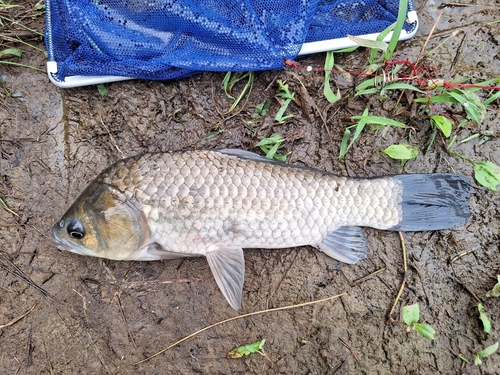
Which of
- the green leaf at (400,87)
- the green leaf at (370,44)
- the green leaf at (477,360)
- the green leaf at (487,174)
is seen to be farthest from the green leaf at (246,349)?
the green leaf at (370,44)

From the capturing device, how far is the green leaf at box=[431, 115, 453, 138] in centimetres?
239

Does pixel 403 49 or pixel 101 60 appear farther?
pixel 403 49

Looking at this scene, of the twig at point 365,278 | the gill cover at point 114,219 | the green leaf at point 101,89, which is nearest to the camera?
the gill cover at point 114,219

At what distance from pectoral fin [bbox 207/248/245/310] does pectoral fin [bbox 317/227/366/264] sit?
543mm

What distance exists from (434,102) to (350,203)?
0.92 m

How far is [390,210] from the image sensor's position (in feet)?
7.79

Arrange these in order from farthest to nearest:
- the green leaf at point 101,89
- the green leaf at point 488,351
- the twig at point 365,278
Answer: the green leaf at point 101,89, the twig at point 365,278, the green leaf at point 488,351

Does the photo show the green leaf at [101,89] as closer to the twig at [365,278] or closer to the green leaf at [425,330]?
the twig at [365,278]

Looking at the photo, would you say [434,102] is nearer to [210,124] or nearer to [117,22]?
[210,124]

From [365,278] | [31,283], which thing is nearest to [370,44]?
[365,278]

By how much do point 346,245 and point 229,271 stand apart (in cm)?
79

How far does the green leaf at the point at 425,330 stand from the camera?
2.22m

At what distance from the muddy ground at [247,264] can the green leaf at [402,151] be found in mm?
165

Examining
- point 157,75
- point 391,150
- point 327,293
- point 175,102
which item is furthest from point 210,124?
point 327,293
